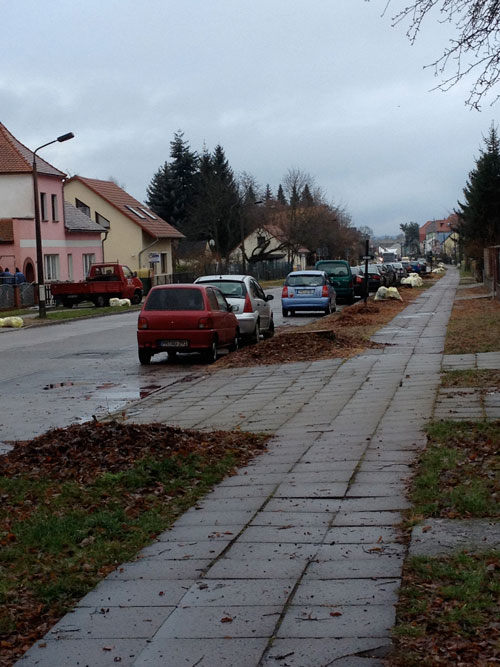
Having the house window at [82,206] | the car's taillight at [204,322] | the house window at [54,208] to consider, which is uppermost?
Result: the house window at [82,206]

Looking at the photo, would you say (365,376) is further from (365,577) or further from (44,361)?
(365,577)

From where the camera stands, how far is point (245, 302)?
72.4 ft

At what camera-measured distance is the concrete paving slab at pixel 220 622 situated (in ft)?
14.1

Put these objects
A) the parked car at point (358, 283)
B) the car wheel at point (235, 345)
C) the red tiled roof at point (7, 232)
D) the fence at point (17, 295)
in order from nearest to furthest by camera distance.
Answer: the car wheel at point (235, 345), the fence at point (17, 295), the parked car at point (358, 283), the red tiled roof at point (7, 232)

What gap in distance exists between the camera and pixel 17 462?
823 centimetres

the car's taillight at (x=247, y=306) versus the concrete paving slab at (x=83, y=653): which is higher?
the car's taillight at (x=247, y=306)

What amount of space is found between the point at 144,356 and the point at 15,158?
35.0 m

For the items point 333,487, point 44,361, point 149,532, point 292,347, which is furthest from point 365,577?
point 44,361

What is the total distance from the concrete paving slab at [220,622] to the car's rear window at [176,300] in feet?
47.0

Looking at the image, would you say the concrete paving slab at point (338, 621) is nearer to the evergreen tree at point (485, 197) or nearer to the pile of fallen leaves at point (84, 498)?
the pile of fallen leaves at point (84, 498)

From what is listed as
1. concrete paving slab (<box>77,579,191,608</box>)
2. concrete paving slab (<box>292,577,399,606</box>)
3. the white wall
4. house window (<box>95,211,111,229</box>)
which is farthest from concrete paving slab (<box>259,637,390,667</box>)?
house window (<box>95,211,111,229</box>)

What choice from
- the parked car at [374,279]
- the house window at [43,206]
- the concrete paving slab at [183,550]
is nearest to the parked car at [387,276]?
the parked car at [374,279]

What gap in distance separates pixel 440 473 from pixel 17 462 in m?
3.58

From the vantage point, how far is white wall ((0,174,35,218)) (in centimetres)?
4997
